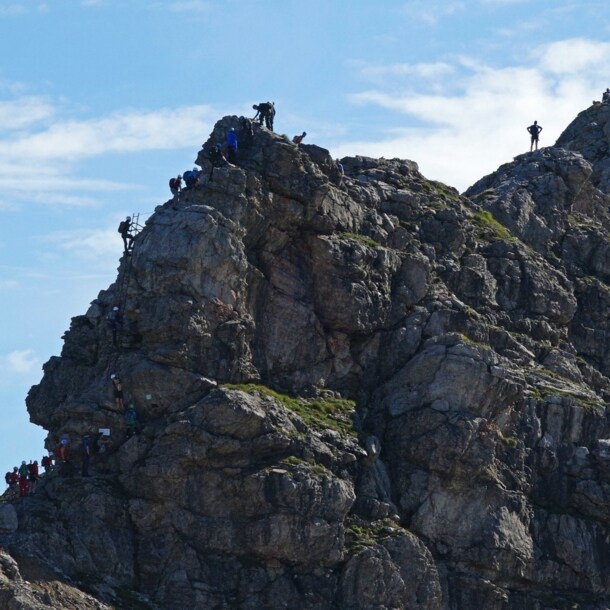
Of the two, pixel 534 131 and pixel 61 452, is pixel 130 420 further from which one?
pixel 534 131

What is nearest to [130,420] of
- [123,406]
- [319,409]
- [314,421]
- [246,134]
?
[123,406]

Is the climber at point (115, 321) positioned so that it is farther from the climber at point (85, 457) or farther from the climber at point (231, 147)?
the climber at point (231, 147)

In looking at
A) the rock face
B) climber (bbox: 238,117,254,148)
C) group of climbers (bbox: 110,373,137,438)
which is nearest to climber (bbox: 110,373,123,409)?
group of climbers (bbox: 110,373,137,438)

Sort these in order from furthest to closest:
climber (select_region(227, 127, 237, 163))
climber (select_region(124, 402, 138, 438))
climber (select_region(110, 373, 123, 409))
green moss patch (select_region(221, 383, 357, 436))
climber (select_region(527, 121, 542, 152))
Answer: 1. climber (select_region(527, 121, 542, 152))
2. climber (select_region(227, 127, 237, 163))
3. green moss patch (select_region(221, 383, 357, 436))
4. climber (select_region(110, 373, 123, 409))
5. climber (select_region(124, 402, 138, 438))

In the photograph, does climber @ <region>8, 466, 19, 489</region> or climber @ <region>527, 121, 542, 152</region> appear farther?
climber @ <region>527, 121, 542, 152</region>

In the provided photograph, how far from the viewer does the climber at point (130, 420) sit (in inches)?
4099

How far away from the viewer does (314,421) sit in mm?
108188

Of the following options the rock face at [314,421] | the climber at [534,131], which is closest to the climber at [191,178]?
the rock face at [314,421]

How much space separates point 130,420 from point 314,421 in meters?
10.2

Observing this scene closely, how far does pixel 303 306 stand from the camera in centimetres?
11269

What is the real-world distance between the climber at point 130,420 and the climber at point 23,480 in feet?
18.5

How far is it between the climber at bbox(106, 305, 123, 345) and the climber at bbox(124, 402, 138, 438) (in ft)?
16.9

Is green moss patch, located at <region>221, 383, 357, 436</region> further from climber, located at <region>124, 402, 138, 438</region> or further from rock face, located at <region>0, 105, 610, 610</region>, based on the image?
climber, located at <region>124, 402, 138, 438</region>

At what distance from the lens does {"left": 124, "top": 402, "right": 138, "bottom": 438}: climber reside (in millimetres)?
104125
